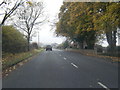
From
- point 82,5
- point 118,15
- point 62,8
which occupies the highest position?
point 62,8


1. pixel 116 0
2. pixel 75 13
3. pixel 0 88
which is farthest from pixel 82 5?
pixel 0 88

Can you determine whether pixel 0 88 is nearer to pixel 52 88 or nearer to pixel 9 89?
pixel 9 89

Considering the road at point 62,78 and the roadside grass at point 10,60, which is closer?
the road at point 62,78

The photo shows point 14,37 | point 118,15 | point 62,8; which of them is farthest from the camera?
point 62,8

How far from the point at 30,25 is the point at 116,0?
2927 centimetres

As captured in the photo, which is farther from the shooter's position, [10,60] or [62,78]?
[10,60]

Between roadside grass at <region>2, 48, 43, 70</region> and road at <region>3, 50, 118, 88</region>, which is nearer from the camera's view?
road at <region>3, 50, 118, 88</region>

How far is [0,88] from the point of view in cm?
645

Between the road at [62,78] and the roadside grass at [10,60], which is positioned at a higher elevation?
the roadside grass at [10,60]

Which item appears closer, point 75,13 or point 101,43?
point 75,13

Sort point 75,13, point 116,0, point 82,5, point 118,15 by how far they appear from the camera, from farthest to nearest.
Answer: point 75,13, point 82,5, point 118,15, point 116,0

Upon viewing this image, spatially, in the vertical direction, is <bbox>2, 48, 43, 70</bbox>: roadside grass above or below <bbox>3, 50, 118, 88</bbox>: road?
above

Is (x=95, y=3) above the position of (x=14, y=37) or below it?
above

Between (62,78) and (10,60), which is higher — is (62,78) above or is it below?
below
